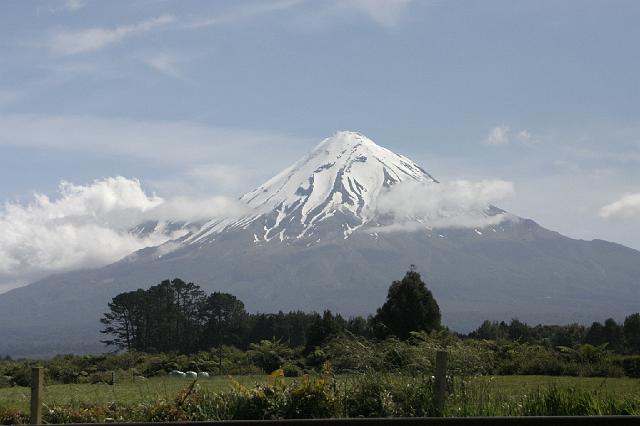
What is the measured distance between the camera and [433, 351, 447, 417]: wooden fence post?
11.5 m

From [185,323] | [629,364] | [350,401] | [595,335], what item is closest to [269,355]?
[629,364]

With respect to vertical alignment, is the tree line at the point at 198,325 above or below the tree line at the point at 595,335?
Answer: above

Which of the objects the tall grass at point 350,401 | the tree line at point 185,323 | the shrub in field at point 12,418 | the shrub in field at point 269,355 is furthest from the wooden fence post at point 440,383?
the tree line at point 185,323

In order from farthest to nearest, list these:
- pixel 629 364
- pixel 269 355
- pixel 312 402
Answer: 1. pixel 269 355
2. pixel 629 364
3. pixel 312 402

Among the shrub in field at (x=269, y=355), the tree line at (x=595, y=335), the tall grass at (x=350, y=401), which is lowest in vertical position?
the tall grass at (x=350, y=401)

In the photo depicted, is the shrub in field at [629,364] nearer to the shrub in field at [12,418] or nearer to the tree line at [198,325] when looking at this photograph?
the shrub in field at [12,418]

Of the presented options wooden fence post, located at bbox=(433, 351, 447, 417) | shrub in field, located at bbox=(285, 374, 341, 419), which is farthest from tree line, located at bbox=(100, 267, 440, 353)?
wooden fence post, located at bbox=(433, 351, 447, 417)

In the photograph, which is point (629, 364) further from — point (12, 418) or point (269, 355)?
point (12, 418)

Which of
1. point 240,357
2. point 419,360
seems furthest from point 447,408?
point 240,357

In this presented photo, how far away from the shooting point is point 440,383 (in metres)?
11.5

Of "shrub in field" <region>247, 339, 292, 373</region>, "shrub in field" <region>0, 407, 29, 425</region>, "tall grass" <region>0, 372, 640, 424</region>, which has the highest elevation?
"shrub in field" <region>247, 339, 292, 373</region>

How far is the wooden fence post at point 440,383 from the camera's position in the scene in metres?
11.5

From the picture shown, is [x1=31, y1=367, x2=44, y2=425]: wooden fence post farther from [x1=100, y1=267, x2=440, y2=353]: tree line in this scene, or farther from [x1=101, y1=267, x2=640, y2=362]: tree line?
[x1=100, y1=267, x2=440, y2=353]: tree line

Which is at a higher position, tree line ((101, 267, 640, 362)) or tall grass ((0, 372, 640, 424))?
tree line ((101, 267, 640, 362))
